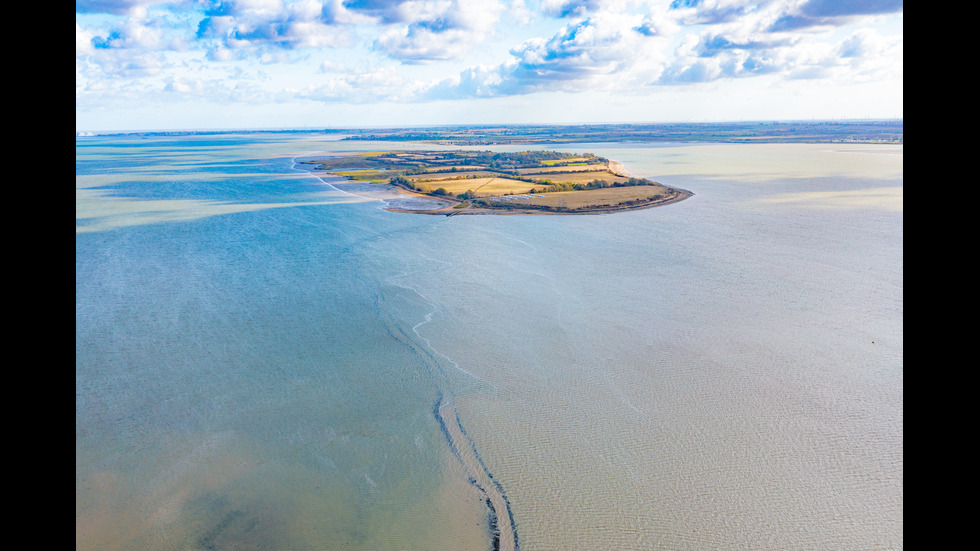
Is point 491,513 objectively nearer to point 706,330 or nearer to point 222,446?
point 222,446

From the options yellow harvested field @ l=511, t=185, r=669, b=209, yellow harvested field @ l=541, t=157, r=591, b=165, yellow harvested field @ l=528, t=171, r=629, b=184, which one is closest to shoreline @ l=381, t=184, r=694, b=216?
yellow harvested field @ l=511, t=185, r=669, b=209

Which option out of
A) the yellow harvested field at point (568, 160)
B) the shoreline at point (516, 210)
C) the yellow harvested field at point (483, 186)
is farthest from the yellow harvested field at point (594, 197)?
the yellow harvested field at point (568, 160)

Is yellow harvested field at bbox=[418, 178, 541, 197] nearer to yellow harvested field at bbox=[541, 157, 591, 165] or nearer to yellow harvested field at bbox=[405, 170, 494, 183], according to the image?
yellow harvested field at bbox=[405, 170, 494, 183]

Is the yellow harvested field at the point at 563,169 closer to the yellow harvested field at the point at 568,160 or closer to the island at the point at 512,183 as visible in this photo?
the island at the point at 512,183

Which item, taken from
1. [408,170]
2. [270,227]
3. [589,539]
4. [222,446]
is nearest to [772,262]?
[589,539]

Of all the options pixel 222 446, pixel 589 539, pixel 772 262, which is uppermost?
pixel 772 262

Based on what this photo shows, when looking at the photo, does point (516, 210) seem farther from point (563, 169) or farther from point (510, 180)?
point (563, 169)
